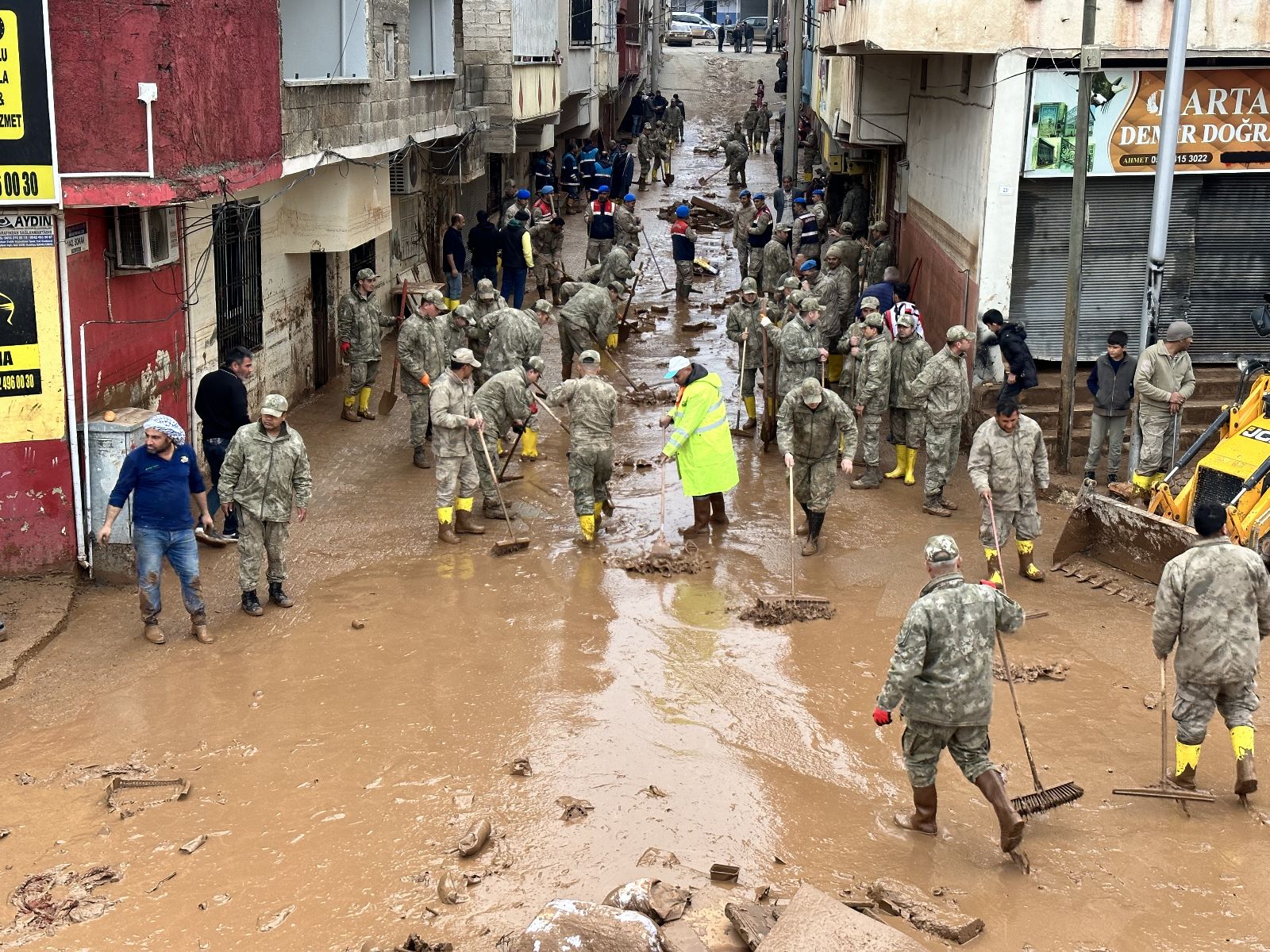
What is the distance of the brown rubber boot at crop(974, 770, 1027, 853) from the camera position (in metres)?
6.64

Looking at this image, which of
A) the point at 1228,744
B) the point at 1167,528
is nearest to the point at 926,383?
the point at 1167,528

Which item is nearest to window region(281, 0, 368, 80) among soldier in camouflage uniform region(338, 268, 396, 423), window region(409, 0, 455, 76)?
soldier in camouflage uniform region(338, 268, 396, 423)

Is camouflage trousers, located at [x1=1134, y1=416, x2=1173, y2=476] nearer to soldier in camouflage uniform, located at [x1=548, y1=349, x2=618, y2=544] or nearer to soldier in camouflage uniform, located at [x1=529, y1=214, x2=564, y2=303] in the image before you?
soldier in camouflage uniform, located at [x1=548, y1=349, x2=618, y2=544]

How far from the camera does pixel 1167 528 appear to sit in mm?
10469

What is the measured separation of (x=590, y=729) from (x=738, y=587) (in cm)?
290

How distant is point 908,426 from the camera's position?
44.9 ft

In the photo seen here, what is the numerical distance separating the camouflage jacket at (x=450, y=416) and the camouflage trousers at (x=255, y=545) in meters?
2.02

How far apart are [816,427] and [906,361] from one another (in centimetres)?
252

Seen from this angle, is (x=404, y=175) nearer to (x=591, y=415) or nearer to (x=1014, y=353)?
(x=591, y=415)

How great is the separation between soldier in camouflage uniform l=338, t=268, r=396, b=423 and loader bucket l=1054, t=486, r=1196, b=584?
26.0 feet

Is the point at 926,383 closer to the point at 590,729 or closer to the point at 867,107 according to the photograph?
the point at 590,729

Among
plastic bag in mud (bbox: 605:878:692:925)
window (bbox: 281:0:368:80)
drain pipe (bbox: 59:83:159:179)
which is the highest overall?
window (bbox: 281:0:368:80)

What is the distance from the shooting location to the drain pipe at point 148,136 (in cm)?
1000

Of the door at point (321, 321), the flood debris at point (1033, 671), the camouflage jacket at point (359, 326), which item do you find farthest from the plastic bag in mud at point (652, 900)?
the door at point (321, 321)
